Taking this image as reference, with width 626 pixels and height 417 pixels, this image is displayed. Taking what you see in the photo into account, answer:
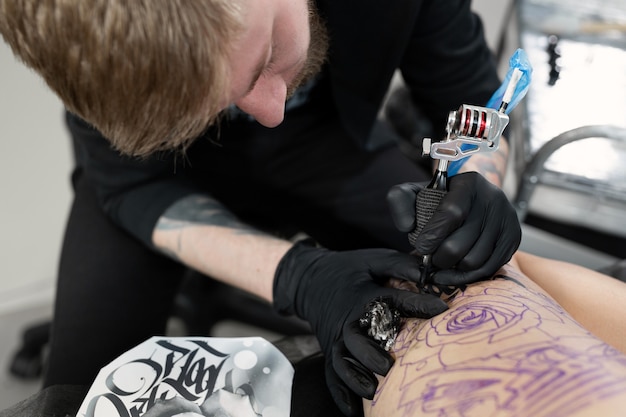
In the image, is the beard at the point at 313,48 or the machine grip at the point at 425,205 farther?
the beard at the point at 313,48

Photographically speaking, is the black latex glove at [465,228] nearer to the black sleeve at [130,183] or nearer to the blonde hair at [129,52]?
the blonde hair at [129,52]

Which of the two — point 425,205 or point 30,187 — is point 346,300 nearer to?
point 425,205

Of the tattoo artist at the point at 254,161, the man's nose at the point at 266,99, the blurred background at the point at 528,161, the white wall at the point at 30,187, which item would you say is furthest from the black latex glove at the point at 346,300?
the white wall at the point at 30,187

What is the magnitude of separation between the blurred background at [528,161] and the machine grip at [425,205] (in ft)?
1.29

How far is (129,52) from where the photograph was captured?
51 centimetres

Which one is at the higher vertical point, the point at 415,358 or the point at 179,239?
the point at 415,358

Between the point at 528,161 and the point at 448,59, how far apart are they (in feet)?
0.76

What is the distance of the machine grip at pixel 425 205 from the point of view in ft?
2.13

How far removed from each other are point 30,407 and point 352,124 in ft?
2.31

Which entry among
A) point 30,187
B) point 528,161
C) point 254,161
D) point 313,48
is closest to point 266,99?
point 313,48

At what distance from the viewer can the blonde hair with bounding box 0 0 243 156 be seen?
1.63ft

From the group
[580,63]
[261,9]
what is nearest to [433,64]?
[580,63]

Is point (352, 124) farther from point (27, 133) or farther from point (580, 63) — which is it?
point (27, 133)

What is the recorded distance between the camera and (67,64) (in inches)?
20.6
